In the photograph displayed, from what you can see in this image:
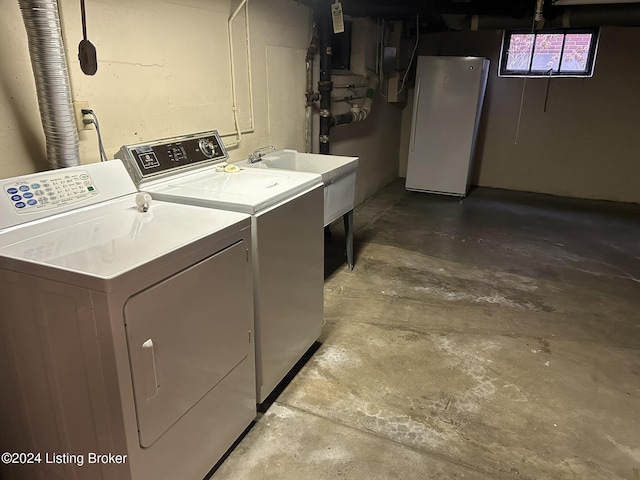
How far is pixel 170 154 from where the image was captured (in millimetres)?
2227

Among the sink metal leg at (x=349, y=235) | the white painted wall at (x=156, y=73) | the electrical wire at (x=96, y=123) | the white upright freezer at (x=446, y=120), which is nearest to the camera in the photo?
the white painted wall at (x=156, y=73)

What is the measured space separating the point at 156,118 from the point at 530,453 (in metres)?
2.29

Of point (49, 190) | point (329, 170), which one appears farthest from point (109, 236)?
point (329, 170)

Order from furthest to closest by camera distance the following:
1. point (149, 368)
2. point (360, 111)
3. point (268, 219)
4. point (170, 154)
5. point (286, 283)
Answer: point (360, 111), point (170, 154), point (286, 283), point (268, 219), point (149, 368)

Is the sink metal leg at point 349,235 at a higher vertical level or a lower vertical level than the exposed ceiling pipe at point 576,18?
lower

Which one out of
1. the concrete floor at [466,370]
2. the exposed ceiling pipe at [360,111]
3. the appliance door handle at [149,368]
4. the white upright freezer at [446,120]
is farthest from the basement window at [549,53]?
the appliance door handle at [149,368]

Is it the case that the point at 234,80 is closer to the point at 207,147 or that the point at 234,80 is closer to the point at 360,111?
the point at 207,147

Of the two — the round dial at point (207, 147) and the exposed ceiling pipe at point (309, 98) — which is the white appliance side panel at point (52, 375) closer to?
the round dial at point (207, 147)

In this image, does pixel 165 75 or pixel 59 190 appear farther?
pixel 165 75

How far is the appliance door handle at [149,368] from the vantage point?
50.8 inches

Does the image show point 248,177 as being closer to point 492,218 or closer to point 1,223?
point 1,223

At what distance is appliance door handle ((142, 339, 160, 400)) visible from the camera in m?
1.29

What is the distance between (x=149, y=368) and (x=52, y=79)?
109 centimetres

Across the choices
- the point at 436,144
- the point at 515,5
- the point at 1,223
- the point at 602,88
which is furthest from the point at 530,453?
the point at 602,88
